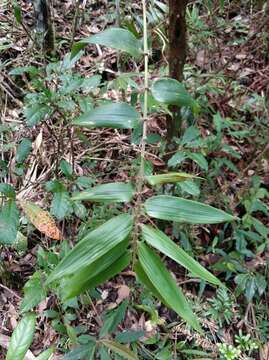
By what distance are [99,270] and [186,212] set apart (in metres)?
0.17

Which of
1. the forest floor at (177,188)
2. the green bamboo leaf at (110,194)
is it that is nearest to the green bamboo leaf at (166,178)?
the green bamboo leaf at (110,194)

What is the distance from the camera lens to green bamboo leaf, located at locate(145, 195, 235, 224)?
76 cm

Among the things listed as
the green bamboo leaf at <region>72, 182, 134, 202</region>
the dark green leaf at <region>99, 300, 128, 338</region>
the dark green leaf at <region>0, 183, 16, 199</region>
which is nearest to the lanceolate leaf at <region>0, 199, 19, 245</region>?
the dark green leaf at <region>0, 183, 16, 199</region>

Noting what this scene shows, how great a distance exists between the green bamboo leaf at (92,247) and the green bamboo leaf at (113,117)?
0.29 meters

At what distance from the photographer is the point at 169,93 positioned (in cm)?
102

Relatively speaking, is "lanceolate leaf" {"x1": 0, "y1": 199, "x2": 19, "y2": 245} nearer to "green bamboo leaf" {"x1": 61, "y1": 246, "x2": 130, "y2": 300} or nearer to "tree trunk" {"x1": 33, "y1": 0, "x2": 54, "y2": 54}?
"green bamboo leaf" {"x1": 61, "y1": 246, "x2": 130, "y2": 300}

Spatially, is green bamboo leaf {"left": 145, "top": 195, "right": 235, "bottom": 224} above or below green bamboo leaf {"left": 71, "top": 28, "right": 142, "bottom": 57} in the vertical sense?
below

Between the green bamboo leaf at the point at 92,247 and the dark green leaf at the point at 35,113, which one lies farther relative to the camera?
the dark green leaf at the point at 35,113

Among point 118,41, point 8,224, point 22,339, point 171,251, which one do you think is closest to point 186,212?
point 171,251

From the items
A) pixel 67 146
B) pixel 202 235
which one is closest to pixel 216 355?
pixel 202 235

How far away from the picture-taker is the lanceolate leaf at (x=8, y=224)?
1.23m

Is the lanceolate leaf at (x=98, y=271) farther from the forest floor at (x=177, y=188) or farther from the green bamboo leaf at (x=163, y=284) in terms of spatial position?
the forest floor at (x=177, y=188)

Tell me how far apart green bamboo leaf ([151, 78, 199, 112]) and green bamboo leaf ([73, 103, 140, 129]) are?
0.27 feet

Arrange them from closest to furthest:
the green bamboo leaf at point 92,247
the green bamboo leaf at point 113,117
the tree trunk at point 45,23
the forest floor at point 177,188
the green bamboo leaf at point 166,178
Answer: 1. the green bamboo leaf at point 92,247
2. the green bamboo leaf at point 166,178
3. the green bamboo leaf at point 113,117
4. the forest floor at point 177,188
5. the tree trunk at point 45,23
